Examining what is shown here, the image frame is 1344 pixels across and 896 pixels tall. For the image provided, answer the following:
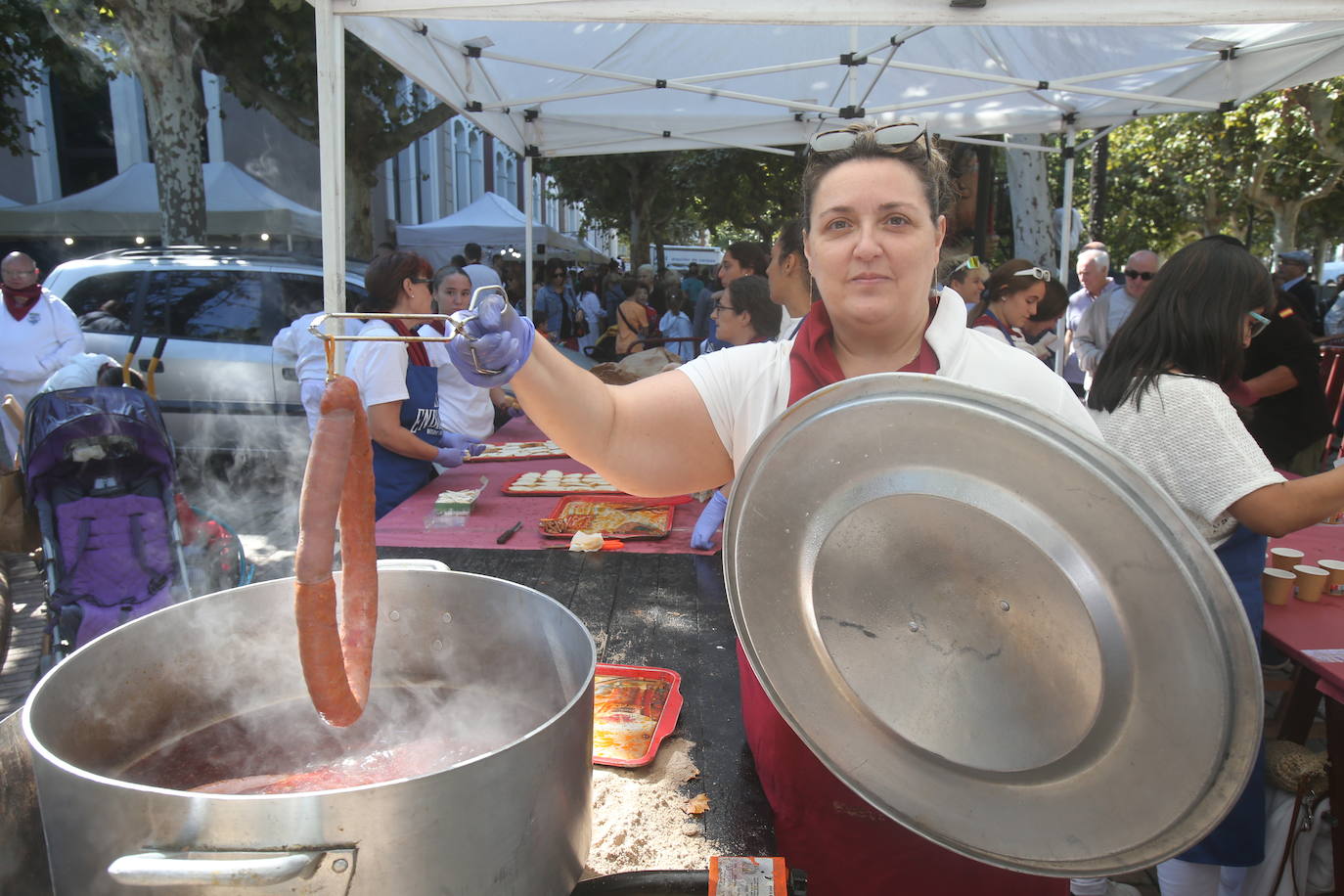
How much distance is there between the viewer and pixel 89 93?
1659 centimetres

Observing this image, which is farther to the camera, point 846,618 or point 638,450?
point 638,450

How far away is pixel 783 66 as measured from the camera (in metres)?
5.80

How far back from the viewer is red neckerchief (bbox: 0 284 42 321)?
610 cm

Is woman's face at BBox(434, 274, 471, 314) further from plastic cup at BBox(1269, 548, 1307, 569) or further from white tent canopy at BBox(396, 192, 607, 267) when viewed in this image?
white tent canopy at BBox(396, 192, 607, 267)

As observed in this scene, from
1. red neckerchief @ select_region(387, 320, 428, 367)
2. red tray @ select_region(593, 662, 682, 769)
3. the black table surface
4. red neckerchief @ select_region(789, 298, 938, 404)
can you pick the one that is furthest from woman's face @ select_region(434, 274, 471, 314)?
red neckerchief @ select_region(789, 298, 938, 404)

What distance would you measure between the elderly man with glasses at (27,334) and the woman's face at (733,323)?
198 inches

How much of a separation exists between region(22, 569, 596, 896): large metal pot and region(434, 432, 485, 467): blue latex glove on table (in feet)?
7.50

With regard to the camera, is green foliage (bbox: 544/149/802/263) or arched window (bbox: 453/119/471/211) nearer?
green foliage (bbox: 544/149/802/263)

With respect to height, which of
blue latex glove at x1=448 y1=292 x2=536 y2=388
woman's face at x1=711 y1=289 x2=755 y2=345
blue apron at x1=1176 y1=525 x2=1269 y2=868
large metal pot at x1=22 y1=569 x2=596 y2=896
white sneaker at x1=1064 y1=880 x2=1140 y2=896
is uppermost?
blue latex glove at x1=448 y1=292 x2=536 y2=388

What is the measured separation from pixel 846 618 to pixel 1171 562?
1.37 feet

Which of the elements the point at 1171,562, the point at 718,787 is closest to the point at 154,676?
the point at 718,787

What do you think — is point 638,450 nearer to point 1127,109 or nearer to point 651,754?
point 651,754

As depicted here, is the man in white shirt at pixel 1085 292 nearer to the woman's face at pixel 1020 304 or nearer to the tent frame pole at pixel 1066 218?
the tent frame pole at pixel 1066 218

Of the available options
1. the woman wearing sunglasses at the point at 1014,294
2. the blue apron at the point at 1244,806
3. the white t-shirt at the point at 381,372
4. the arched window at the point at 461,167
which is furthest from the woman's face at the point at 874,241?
the arched window at the point at 461,167
